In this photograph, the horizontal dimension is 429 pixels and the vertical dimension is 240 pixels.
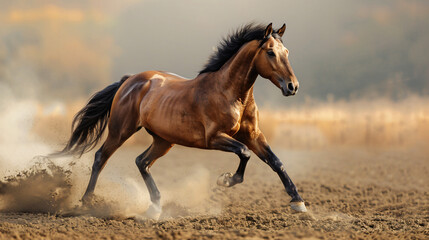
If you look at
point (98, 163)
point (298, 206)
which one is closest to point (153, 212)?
point (98, 163)

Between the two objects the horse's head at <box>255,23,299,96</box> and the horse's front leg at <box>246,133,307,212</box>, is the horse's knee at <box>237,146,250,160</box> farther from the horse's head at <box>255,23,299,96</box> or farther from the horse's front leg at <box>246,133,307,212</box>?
the horse's head at <box>255,23,299,96</box>

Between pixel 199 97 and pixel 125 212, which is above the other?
pixel 199 97

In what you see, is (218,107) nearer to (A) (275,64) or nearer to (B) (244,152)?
(B) (244,152)

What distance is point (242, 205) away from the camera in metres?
7.11

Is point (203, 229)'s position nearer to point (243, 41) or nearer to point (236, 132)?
A: point (236, 132)

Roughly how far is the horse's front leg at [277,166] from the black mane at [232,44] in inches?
39.1

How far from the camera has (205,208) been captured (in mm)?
6789

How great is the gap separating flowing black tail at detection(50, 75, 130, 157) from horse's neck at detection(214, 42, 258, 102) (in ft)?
6.89

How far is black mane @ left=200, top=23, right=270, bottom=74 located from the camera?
514 cm

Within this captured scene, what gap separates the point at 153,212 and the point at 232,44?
231cm

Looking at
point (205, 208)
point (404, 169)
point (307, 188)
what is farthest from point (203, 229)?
point (404, 169)

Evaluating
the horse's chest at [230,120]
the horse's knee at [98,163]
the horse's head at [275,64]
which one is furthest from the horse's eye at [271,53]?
the horse's knee at [98,163]

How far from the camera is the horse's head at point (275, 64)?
4699 millimetres

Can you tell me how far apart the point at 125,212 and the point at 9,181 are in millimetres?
1735
